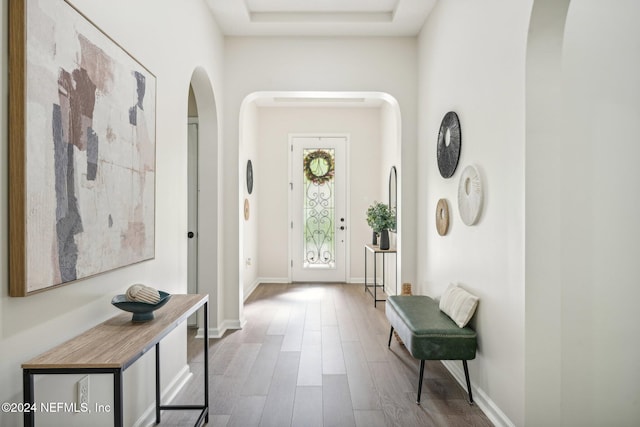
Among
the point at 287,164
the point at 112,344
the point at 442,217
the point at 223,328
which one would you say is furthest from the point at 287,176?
the point at 112,344

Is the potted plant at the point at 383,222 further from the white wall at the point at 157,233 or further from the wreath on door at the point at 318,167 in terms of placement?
the white wall at the point at 157,233

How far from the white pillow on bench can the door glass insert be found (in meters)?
3.83

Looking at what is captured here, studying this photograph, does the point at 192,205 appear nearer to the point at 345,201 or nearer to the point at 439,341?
the point at 439,341

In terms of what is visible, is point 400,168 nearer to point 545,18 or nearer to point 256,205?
point 545,18

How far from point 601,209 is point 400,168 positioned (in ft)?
7.04

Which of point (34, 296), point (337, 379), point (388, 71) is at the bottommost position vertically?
point (337, 379)

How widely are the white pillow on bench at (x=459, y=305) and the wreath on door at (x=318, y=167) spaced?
156 inches

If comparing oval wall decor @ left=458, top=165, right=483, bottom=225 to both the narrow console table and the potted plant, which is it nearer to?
the narrow console table

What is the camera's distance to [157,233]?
2410mm

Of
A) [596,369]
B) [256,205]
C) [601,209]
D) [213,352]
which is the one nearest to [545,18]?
[601,209]

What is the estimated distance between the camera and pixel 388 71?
3979 mm

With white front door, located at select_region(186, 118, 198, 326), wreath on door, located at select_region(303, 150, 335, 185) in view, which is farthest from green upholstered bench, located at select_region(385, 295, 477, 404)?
wreath on door, located at select_region(303, 150, 335, 185)

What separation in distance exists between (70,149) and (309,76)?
2799 millimetres

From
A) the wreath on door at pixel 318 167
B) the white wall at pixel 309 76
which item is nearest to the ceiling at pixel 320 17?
the white wall at pixel 309 76
